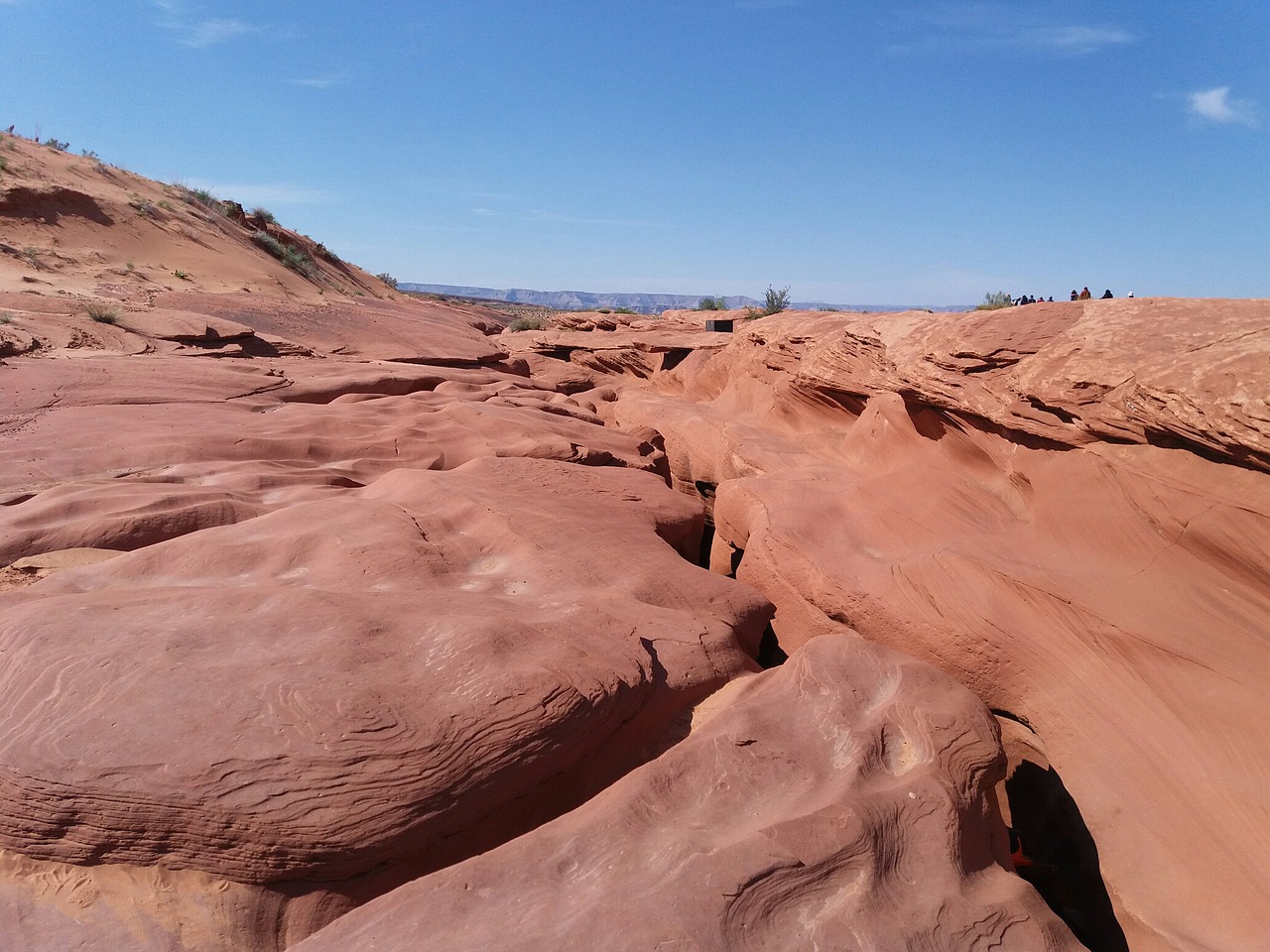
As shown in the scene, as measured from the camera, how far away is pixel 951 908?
96.0 inches

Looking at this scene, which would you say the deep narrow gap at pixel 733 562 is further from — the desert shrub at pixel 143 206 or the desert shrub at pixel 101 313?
the desert shrub at pixel 143 206

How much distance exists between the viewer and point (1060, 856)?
351 centimetres

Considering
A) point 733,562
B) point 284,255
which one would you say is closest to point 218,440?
point 733,562

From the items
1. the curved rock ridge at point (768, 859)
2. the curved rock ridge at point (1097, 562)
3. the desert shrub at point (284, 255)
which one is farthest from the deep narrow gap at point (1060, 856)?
the desert shrub at point (284, 255)

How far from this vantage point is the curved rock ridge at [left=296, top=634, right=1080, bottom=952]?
2.14 meters

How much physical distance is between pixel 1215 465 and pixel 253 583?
4.65m

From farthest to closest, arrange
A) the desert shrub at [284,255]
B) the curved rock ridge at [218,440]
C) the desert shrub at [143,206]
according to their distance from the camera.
→ the desert shrub at [284,255] → the desert shrub at [143,206] → the curved rock ridge at [218,440]

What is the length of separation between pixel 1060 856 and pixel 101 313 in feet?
37.3

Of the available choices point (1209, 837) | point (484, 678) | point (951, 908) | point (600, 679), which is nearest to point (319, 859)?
point (484, 678)

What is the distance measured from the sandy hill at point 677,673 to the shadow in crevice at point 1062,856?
16 mm

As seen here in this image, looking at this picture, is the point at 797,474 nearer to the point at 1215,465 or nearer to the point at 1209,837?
the point at 1215,465

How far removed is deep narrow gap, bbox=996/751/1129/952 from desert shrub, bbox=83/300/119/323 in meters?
10.8

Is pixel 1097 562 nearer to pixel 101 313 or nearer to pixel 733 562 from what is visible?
pixel 733 562

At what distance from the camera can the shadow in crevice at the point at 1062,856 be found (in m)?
3.22
